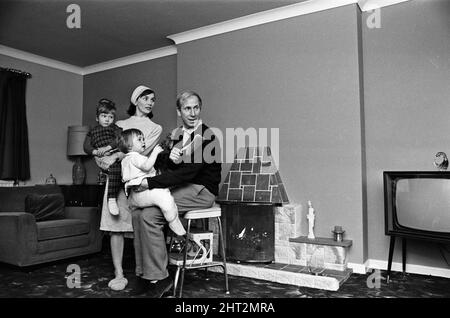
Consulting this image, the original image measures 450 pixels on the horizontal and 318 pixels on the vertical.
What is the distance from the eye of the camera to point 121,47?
166 inches

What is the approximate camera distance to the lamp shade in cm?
465

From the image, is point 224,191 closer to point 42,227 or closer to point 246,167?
point 246,167

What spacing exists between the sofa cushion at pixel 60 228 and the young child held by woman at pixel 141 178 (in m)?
1.29

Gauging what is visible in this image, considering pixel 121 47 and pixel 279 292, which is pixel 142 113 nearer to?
pixel 279 292

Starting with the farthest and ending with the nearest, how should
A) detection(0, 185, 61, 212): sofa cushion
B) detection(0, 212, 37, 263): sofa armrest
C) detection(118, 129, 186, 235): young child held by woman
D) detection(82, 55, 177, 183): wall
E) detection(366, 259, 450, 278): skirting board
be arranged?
detection(82, 55, 177, 183): wall < detection(0, 185, 61, 212): sofa cushion < detection(0, 212, 37, 263): sofa armrest < detection(366, 259, 450, 278): skirting board < detection(118, 129, 186, 235): young child held by woman

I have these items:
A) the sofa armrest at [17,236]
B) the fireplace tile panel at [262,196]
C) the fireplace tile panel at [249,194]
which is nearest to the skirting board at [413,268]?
the fireplace tile panel at [262,196]

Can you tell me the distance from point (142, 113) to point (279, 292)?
62.3 inches

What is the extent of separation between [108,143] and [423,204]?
2.55 meters

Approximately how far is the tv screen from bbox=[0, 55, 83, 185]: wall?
4.13 m

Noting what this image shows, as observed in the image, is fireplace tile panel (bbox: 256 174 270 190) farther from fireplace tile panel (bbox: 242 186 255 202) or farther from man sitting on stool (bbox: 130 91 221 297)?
man sitting on stool (bbox: 130 91 221 297)

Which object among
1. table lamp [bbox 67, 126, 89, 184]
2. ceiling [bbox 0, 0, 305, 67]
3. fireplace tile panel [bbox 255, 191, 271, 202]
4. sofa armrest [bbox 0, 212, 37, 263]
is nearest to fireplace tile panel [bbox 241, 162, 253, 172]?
fireplace tile panel [bbox 255, 191, 271, 202]

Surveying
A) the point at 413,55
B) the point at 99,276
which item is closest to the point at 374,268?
the point at 413,55

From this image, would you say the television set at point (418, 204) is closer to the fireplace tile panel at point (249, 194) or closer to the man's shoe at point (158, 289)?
the fireplace tile panel at point (249, 194)

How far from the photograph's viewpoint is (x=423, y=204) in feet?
8.32
